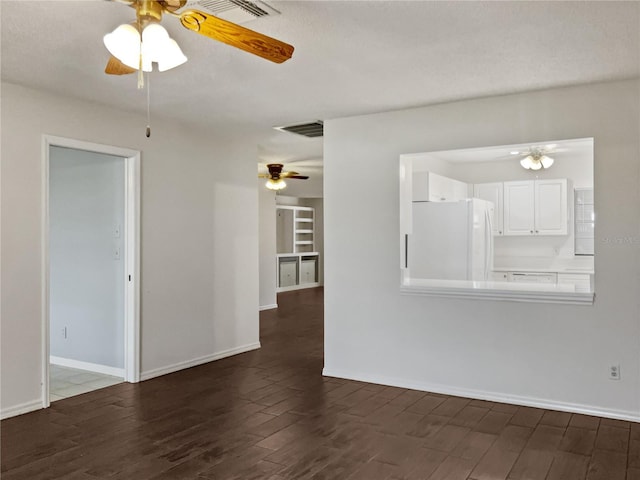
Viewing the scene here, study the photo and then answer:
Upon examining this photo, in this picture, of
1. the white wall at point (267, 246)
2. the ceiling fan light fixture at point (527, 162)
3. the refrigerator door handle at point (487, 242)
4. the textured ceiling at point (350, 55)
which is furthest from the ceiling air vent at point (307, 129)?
the white wall at point (267, 246)

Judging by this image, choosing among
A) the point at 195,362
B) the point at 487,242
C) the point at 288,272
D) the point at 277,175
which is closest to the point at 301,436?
the point at 195,362

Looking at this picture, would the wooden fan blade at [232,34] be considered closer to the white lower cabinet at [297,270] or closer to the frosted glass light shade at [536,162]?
the frosted glass light shade at [536,162]

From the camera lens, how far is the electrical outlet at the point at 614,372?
146 inches

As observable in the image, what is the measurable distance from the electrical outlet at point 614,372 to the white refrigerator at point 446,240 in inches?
66.7

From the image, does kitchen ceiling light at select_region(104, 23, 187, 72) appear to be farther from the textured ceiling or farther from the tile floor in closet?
the tile floor in closet

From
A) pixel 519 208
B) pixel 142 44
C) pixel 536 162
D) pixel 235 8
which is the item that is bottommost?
pixel 519 208

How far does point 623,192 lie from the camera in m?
3.70

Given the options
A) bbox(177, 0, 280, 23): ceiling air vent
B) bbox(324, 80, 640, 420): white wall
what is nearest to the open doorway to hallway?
bbox(324, 80, 640, 420): white wall

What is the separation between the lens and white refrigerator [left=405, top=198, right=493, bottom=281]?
524 cm

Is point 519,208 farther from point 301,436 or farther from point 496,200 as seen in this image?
point 301,436

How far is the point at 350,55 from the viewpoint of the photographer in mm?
3166

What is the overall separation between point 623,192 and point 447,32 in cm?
187

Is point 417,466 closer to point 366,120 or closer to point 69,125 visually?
point 366,120

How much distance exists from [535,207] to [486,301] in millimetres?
3214
